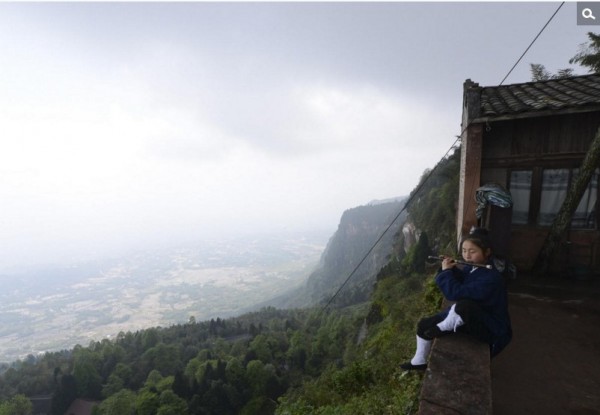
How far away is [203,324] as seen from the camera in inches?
3007

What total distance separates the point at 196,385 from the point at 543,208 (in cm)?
4573

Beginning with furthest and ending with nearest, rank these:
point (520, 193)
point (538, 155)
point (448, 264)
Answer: point (520, 193), point (538, 155), point (448, 264)

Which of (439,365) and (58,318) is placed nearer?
(439,365)

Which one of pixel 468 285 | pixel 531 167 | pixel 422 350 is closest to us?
pixel 468 285

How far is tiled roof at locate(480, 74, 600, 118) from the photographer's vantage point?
658 centimetres

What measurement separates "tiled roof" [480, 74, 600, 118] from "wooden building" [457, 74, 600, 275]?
0.07 ft

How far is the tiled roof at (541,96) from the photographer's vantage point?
21.6ft

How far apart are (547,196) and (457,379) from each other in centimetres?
695

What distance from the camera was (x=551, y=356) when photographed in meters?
4.50

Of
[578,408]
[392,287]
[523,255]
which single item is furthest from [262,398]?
[578,408]

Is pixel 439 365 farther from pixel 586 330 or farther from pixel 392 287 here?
pixel 392 287

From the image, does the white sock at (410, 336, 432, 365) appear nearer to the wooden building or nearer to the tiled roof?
the wooden building

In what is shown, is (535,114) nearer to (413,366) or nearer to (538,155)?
(538,155)

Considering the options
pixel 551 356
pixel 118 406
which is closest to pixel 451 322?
pixel 551 356
